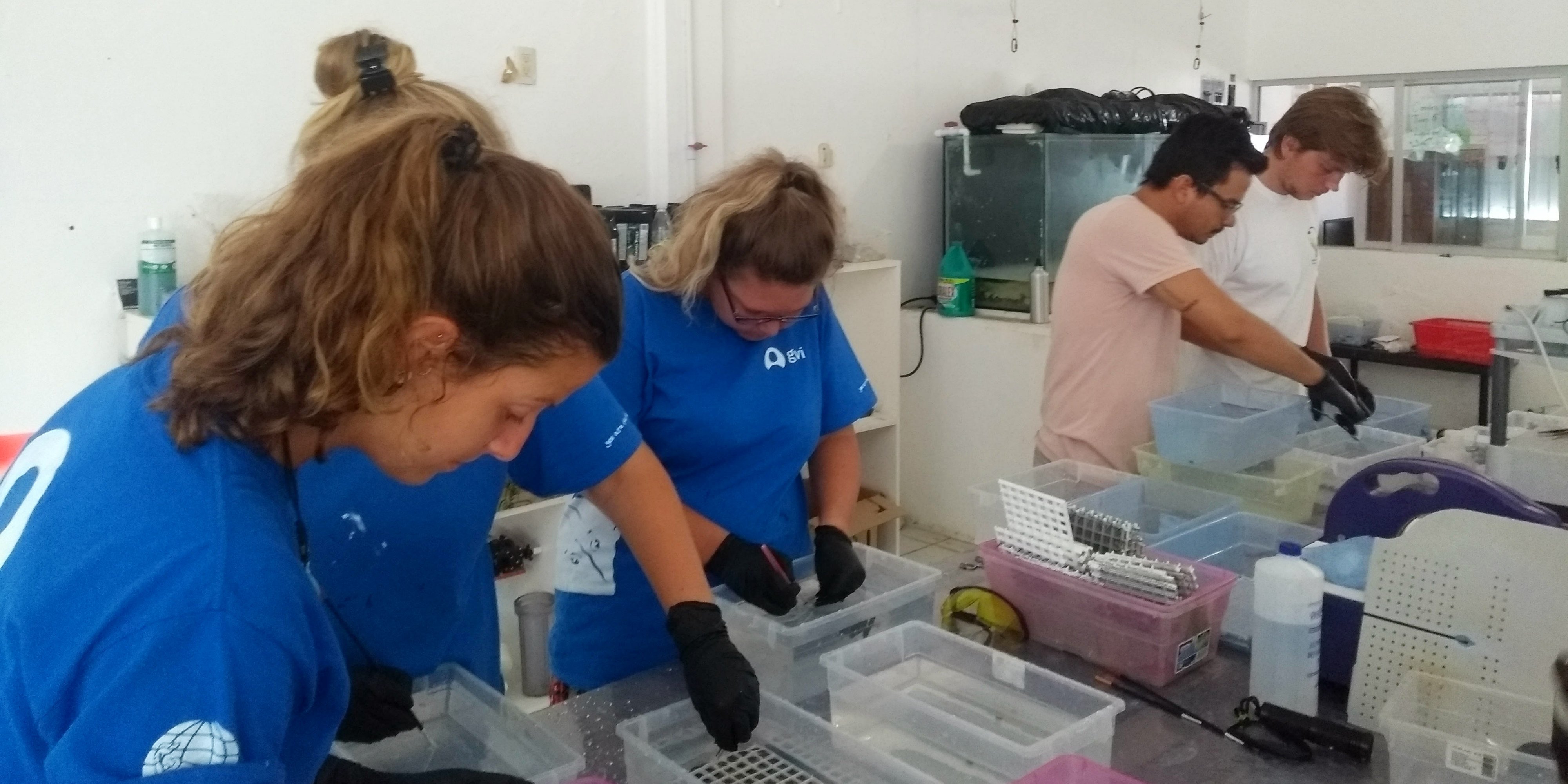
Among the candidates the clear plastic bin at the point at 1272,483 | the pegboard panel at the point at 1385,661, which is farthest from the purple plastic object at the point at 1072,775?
the clear plastic bin at the point at 1272,483

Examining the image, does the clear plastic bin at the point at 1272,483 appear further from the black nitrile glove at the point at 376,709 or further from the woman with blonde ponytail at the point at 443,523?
the black nitrile glove at the point at 376,709

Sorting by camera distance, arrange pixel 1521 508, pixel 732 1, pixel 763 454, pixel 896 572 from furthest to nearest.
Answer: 1. pixel 732 1
2. pixel 763 454
3. pixel 896 572
4. pixel 1521 508

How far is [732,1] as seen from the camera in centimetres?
350

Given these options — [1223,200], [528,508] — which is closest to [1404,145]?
[1223,200]

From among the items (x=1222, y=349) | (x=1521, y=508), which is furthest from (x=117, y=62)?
(x=1521, y=508)

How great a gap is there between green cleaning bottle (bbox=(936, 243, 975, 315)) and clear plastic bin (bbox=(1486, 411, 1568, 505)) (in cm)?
A: 221

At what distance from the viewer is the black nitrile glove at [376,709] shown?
108 cm

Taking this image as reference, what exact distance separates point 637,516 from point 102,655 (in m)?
0.73

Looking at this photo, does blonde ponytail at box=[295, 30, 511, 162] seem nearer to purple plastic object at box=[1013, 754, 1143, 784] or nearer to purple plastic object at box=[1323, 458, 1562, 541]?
purple plastic object at box=[1013, 754, 1143, 784]

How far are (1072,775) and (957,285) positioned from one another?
3067 mm

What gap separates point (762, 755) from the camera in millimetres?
1165

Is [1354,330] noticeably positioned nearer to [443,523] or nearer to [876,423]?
[876,423]

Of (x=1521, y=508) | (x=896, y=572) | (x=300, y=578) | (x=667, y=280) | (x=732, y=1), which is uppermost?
(x=732, y=1)

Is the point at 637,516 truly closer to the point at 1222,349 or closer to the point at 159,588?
the point at 159,588
